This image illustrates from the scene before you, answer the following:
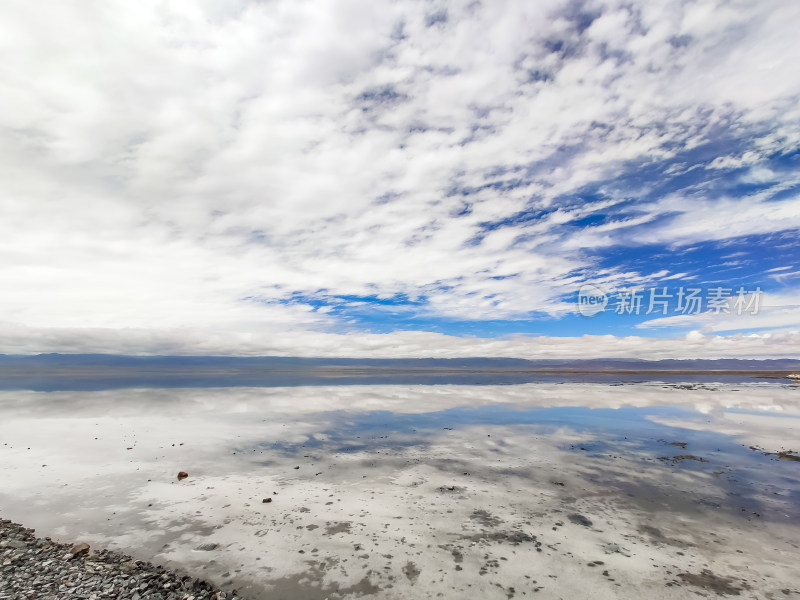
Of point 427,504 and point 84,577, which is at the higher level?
point 84,577

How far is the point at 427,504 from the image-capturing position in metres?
11.8

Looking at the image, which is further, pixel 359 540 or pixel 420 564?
pixel 359 540

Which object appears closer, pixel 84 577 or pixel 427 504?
pixel 84 577

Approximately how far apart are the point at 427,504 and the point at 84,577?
331 inches

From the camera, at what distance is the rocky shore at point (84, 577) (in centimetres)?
713

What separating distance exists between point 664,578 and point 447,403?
101ft

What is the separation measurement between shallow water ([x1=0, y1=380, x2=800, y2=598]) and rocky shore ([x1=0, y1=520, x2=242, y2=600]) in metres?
0.52

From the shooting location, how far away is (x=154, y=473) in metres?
14.8

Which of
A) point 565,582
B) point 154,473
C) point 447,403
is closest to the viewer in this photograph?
point 565,582

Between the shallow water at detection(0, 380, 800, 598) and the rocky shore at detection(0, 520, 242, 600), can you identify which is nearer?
the rocky shore at detection(0, 520, 242, 600)

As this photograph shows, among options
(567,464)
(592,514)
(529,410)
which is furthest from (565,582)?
(529,410)

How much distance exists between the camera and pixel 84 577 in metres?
7.64

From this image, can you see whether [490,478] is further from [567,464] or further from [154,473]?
[154,473]

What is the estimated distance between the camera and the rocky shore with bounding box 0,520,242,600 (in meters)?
7.13
